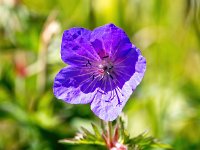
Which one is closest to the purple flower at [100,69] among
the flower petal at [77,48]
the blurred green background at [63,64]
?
the flower petal at [77,48]

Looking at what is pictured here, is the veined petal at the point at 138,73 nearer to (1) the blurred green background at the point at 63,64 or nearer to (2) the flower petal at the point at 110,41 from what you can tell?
(2) the flower petal at the point at 110,41

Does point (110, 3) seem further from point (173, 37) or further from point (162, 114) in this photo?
point (162, 114)

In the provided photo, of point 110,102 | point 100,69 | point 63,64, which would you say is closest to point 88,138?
point 110,102

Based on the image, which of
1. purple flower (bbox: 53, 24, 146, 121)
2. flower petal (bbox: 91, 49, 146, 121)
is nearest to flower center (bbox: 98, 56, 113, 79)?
purple flower (bbox: 53, 24, 146, 121)

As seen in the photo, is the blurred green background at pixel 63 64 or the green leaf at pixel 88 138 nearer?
the green leaf at pixel 88 138

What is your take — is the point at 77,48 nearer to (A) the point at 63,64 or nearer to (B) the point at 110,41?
(B) the point at 110,41

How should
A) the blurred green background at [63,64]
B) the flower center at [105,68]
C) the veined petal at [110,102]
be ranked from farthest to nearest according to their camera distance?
the blurred green background at [63,64] < the flower center at [105,68] < the veined petal at [110,102]

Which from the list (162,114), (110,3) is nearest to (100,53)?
(162,114)

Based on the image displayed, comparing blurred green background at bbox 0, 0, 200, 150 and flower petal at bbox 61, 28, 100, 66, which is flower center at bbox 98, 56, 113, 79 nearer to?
flower petal at bbox 61, 28, 100, 66
